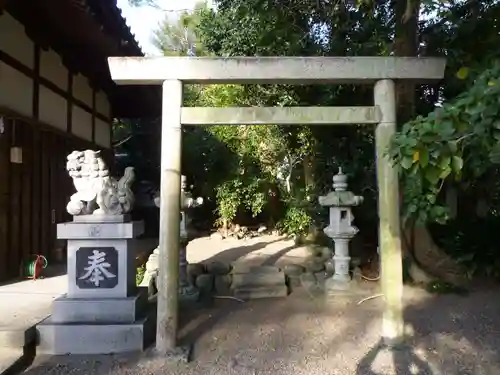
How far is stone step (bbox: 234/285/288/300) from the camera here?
6.45 meters

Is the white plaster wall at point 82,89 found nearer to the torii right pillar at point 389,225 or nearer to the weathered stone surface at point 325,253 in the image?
the weathered stone surface at point 325,253

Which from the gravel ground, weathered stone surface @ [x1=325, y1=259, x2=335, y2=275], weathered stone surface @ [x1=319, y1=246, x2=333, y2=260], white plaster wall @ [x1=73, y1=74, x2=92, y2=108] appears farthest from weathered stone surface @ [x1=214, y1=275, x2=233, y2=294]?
white plaster wall @ [x1=73, y1=74, x2=92, y2=108]

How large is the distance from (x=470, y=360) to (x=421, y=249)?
3.34 meters

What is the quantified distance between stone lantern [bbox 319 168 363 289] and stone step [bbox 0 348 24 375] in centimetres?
413

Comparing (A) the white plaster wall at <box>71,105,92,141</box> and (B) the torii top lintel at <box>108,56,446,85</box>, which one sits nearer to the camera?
(B) the torii top lintel at <box>108,56,446,85</box>

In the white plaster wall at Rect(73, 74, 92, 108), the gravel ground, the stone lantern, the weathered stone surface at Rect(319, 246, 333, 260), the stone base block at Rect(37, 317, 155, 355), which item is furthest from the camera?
the white plaster wall at Rect(73, 74, 92, 108)

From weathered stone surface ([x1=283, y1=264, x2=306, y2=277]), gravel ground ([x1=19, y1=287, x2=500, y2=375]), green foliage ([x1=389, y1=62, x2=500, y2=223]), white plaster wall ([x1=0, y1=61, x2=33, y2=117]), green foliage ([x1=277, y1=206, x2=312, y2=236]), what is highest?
white plaster wall ([x1=0, y1=61, x2=33, y2=117])

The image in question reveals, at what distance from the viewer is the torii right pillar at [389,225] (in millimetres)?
4031

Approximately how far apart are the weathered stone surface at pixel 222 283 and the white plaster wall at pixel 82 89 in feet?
15.8

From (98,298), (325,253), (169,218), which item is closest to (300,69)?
(169,218)

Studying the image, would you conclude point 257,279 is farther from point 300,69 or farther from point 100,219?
point 300,69

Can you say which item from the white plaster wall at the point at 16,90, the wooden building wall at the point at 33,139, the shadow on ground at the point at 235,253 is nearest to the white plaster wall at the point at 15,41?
the wooden building wall at the point at 33,139

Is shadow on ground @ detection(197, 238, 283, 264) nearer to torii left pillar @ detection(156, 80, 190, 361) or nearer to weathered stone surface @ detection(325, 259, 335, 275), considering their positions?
weathered stone surface @ detection(325, 259, 335, 275)

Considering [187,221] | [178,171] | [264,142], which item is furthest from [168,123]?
[264,142]
